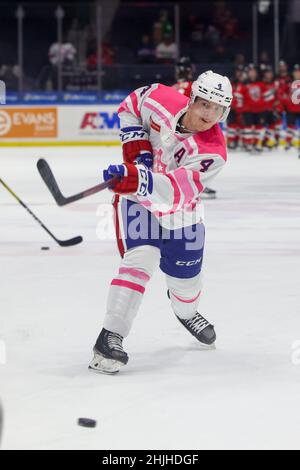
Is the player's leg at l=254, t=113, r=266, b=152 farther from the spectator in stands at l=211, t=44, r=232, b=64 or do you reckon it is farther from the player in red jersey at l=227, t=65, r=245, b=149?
the spectator in stands at l=211, t=44, r=232, b=64

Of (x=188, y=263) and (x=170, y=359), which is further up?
(x=188, y=263)

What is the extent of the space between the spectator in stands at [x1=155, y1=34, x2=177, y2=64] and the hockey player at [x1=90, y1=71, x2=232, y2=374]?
1372 centimetres

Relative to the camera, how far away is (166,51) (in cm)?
1803

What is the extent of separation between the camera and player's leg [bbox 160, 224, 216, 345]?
4.12 metres

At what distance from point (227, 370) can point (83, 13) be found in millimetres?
14605

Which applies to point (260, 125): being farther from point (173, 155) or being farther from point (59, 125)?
point (173, 155)

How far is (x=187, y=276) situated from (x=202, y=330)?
0.27 metres

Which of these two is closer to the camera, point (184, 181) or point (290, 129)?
point (184, 181)

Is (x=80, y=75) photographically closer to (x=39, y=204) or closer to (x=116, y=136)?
(x=116, y=136)

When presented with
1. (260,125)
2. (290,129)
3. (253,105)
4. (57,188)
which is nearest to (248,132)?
(260,125)

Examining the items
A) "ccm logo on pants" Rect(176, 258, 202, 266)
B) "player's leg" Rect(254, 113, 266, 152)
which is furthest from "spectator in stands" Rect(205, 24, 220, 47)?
"ccm logo on pants" Rect(176, 258, 202, 266)

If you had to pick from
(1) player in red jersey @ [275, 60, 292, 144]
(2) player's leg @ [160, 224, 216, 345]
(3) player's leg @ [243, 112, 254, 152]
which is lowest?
(2) player's leg @ [160, 224, 216, 345]
